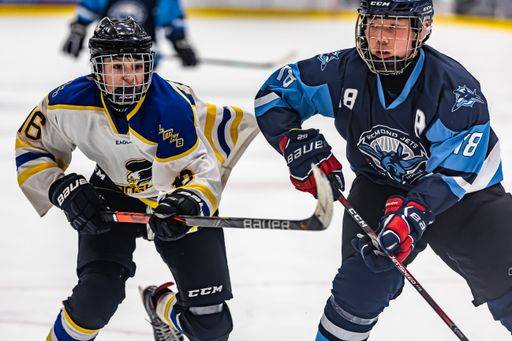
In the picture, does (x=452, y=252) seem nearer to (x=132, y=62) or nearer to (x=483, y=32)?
(x=132, y=62)

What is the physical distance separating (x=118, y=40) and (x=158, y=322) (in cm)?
96

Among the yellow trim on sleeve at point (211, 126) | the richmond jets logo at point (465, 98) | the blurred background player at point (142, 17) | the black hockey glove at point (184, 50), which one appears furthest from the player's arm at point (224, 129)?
Result: the black hockey glove at point (184, 50)

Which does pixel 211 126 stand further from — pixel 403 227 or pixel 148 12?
pixel 148 12

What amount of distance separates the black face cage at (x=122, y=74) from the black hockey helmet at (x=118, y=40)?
15 millimetres

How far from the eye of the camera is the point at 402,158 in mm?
2525

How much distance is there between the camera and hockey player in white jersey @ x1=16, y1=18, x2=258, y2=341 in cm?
253

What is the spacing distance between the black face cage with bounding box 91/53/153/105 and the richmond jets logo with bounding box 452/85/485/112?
2.75 feet

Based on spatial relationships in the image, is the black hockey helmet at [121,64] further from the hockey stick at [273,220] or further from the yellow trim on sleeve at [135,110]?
the hockey stick at [273,220]

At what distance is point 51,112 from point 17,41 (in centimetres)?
843

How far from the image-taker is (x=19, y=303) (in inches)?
130

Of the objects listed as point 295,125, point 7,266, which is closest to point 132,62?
point 295,125

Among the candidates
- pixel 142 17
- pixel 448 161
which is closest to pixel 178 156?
pixel 448 161

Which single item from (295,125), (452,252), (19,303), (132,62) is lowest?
(19,303)

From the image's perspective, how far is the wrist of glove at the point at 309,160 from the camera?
2.55 metres
